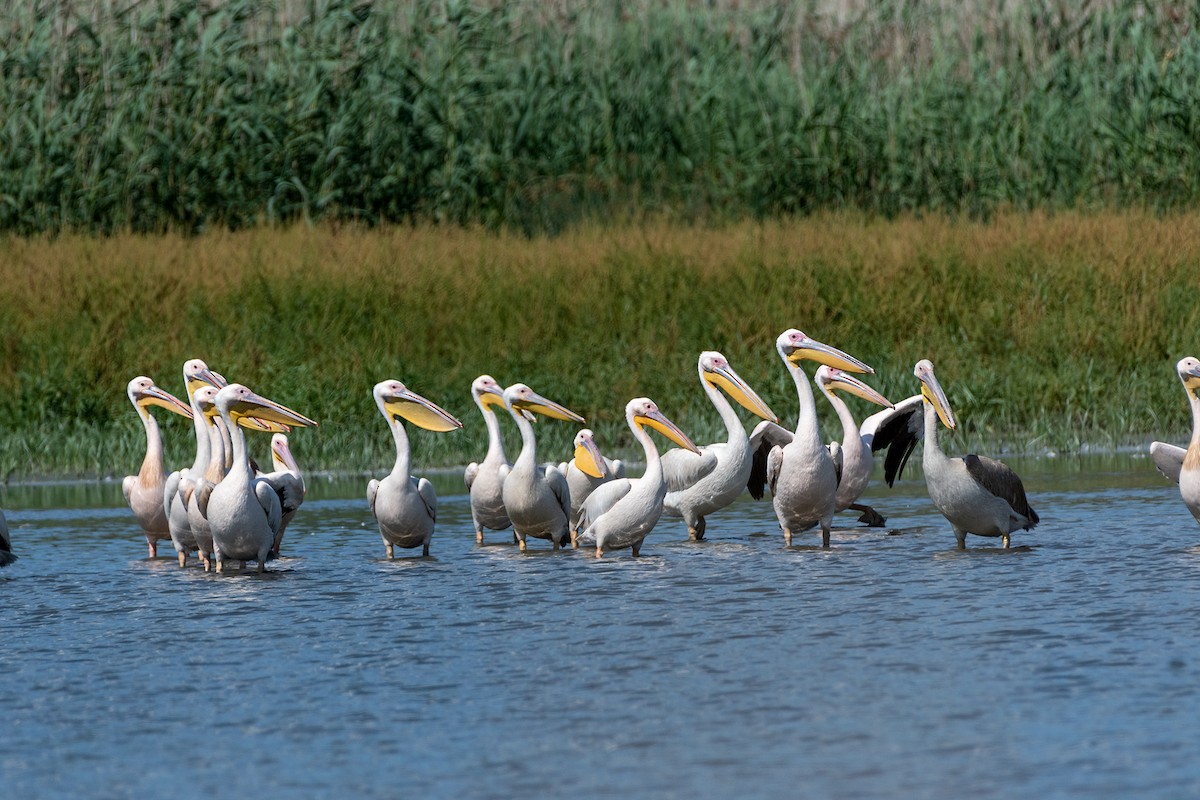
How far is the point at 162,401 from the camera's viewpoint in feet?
36.7

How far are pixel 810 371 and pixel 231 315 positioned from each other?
4.26m

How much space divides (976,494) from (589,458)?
6.58 feet

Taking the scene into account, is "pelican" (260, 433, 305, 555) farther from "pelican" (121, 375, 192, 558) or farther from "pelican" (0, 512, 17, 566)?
"pelican" (0, 512, 17, 566)

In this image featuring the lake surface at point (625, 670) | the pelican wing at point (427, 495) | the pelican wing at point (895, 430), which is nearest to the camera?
the lake surface at point (625, 670)

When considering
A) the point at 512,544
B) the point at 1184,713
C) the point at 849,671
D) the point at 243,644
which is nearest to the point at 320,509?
the point at 512,544

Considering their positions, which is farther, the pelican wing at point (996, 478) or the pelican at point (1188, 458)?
the pelican wing at point (996, 478)

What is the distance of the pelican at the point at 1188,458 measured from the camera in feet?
29.3

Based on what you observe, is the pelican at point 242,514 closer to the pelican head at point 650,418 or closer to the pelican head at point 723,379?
the pelican head at point 650,418

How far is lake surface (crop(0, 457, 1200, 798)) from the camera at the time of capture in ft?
16.9

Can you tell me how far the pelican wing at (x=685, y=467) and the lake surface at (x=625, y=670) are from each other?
0.38m

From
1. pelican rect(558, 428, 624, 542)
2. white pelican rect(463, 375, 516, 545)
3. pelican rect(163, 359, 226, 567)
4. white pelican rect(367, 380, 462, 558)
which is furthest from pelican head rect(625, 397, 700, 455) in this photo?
pelican rect(163, 359, 226, 567)

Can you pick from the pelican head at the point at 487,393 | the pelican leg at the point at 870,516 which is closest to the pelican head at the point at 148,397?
the pelican head at the point at 487,393

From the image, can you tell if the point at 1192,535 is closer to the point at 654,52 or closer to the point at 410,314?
the point at 410,314

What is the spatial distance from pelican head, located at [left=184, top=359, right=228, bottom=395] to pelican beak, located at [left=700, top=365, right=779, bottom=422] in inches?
105
